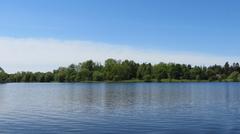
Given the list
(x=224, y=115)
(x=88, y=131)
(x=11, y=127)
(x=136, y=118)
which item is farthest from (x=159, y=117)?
(x=11, y=127)

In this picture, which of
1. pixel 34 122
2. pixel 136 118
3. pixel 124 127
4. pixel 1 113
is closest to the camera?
pixel 124 127

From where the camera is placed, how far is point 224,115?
52.5 meters

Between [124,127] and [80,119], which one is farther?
[80,119]

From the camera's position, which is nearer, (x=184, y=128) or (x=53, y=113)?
(x=184, y=128)

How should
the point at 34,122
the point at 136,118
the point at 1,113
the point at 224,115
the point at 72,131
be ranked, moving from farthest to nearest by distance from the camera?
the point at 1,113, the point at 224,115, the point at 136,118, the point at 34,122, the point at 72,131

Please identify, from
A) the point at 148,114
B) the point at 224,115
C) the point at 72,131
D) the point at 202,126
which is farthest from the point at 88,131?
the point at 224,115

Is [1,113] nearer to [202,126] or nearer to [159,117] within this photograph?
[159,117]

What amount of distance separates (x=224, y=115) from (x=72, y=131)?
20.9 m

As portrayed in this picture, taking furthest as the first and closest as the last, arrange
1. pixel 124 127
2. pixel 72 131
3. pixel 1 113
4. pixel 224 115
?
1. pixel 1 113
2. pixel 224 115
3. pixel 124 127
4. pixel 72 131

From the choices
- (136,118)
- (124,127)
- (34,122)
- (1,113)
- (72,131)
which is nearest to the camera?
(72,131)

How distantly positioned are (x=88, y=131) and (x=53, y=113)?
56.0 ft

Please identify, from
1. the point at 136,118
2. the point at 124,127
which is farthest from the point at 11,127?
the point at 136,118

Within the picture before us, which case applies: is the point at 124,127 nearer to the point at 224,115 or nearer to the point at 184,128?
the point at 184,128

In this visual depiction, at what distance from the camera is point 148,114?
53.8 m
